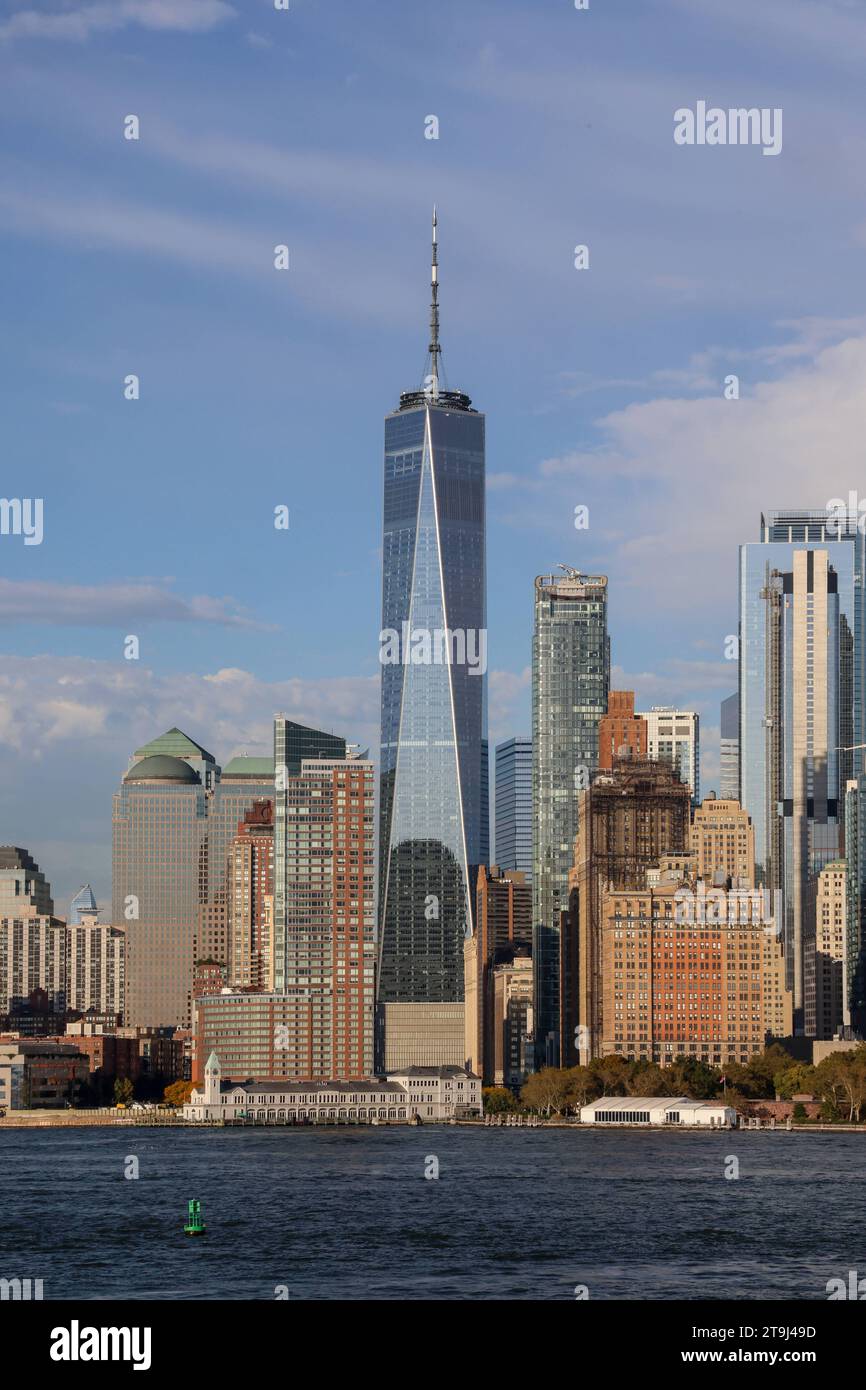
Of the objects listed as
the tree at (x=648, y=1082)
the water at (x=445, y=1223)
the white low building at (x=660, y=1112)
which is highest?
the water at (x=445, y=1223)

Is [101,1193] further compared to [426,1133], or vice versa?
[426,1133]

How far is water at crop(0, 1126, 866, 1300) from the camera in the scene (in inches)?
2151

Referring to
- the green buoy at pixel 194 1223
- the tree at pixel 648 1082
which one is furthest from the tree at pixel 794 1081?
the green buoy at pixel 194 1223

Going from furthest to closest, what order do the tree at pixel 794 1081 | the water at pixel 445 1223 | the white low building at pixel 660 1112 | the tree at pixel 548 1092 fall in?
1. the tree at pixel 548 1092
2. the tree at pixel 794 1081
3. the white low building at pixel 660 1112
4. the water at pixel 445 1223

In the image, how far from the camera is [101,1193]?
9406 cm

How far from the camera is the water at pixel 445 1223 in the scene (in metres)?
54.6

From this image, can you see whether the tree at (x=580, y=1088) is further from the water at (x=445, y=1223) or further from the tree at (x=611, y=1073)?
the water at (x=445, y=1223)

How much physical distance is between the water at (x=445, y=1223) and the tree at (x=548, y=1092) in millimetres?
51229

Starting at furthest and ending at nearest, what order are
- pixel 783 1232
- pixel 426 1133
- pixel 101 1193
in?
1. pixel 426 1133
2. pixel 101 1193
3. pixel 783 1232
